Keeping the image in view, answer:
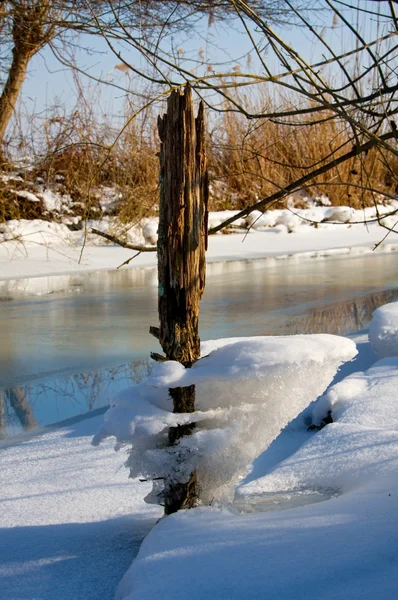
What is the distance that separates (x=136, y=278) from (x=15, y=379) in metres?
3.62

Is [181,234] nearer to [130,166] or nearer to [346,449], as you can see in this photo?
[346,449]

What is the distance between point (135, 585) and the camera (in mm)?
1281

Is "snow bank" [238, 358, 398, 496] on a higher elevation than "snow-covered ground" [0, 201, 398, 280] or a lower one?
lower

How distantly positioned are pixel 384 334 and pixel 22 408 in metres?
1.66

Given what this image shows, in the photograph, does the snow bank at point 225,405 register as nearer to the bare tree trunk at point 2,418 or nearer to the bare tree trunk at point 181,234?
the bare tree trunk at point 181,234

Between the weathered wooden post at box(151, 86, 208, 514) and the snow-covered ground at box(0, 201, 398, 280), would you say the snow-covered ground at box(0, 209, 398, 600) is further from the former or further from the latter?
the snow-covered ground at box(0, 201, 398, 280)

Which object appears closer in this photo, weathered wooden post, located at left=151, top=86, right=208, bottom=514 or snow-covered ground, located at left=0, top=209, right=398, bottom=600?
snow-covered ground, located at left=0, top=209, right=398, bottom=600

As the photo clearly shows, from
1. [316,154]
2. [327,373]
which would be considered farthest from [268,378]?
[316,154]

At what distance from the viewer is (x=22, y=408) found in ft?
9.66

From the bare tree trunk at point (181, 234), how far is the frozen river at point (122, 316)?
4.11 ft

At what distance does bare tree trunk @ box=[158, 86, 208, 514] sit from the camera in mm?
1633

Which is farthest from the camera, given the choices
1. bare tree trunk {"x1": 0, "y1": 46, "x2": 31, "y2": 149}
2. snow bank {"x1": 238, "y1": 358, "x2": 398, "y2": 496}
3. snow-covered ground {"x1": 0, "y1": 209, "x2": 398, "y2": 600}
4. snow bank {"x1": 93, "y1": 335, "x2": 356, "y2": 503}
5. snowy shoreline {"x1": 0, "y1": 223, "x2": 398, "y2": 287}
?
bare tree trunk {"x1": 0, "y1": 46, "x2": 31, "y2": 149}

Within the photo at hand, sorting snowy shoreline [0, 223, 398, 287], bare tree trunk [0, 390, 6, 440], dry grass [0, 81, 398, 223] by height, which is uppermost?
dry grass [0, 81, 398, 223]

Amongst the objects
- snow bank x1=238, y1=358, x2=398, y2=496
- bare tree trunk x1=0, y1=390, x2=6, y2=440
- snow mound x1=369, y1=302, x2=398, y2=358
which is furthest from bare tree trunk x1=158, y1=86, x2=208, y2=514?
snow mound x1=369, y1=302, x2=398, y2=358
